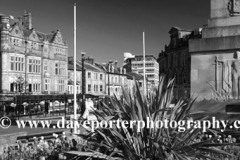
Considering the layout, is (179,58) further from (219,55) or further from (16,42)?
(219,55)

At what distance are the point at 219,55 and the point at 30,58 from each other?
5847 centimetres

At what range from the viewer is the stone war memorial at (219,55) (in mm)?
15227

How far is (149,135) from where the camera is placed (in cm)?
638

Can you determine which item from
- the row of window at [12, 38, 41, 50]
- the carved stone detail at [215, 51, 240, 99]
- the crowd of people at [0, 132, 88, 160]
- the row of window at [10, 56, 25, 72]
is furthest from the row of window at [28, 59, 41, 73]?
the crowd of people at [0, 132, 88, 160]

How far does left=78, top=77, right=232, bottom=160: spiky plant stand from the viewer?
20.7ft

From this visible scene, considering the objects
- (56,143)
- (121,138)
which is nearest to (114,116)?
(121,138)

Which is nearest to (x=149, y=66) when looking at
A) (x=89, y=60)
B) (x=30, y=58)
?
(x=89, y=60)

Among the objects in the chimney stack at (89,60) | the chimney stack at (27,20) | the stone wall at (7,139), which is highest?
the chimney stack at (27,20)

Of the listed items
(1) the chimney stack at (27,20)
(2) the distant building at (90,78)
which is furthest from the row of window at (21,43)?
(2) the distant building at (90,78)

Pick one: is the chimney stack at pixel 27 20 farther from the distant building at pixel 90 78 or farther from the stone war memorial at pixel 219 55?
the stone war memorial at pixel 219 55

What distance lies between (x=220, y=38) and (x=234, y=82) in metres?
2.02

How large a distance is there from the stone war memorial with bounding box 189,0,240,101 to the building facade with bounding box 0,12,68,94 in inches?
1860

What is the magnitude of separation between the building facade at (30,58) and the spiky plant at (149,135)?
54308 millimetres

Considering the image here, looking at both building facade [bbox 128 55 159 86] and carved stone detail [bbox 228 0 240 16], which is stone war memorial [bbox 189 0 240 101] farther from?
building facade [bbox 128 55 159 86]
